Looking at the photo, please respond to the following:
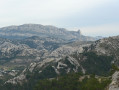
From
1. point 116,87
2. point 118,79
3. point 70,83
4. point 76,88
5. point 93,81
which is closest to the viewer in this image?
point 116,87

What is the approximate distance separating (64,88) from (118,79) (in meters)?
86.0

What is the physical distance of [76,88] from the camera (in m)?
188

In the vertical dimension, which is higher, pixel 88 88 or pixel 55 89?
pixel 88 88

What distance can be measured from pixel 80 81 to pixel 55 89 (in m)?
22.3

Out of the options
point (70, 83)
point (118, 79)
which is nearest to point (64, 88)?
point (70, 83)

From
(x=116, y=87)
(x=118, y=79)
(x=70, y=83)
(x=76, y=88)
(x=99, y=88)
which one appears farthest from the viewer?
(x=70, y=83)

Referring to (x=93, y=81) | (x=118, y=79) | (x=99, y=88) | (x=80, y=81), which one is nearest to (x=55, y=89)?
(x=80, y=81)

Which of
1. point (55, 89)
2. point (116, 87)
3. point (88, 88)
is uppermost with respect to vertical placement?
point (116, 87)

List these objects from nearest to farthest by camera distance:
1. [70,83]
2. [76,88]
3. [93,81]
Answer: [93,81] → [76,88] → [70,83]

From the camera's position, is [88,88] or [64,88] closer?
[88,88]

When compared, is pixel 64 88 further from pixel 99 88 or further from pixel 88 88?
pixel 99 88

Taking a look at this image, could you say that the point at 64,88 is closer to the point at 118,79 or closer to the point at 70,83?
the point at 70,83

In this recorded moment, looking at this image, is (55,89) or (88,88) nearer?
(88,88)

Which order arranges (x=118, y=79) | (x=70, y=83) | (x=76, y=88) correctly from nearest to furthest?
1. (x=118, y=79)
2. (x=76, y=88)
3. (x=70, y=83)
